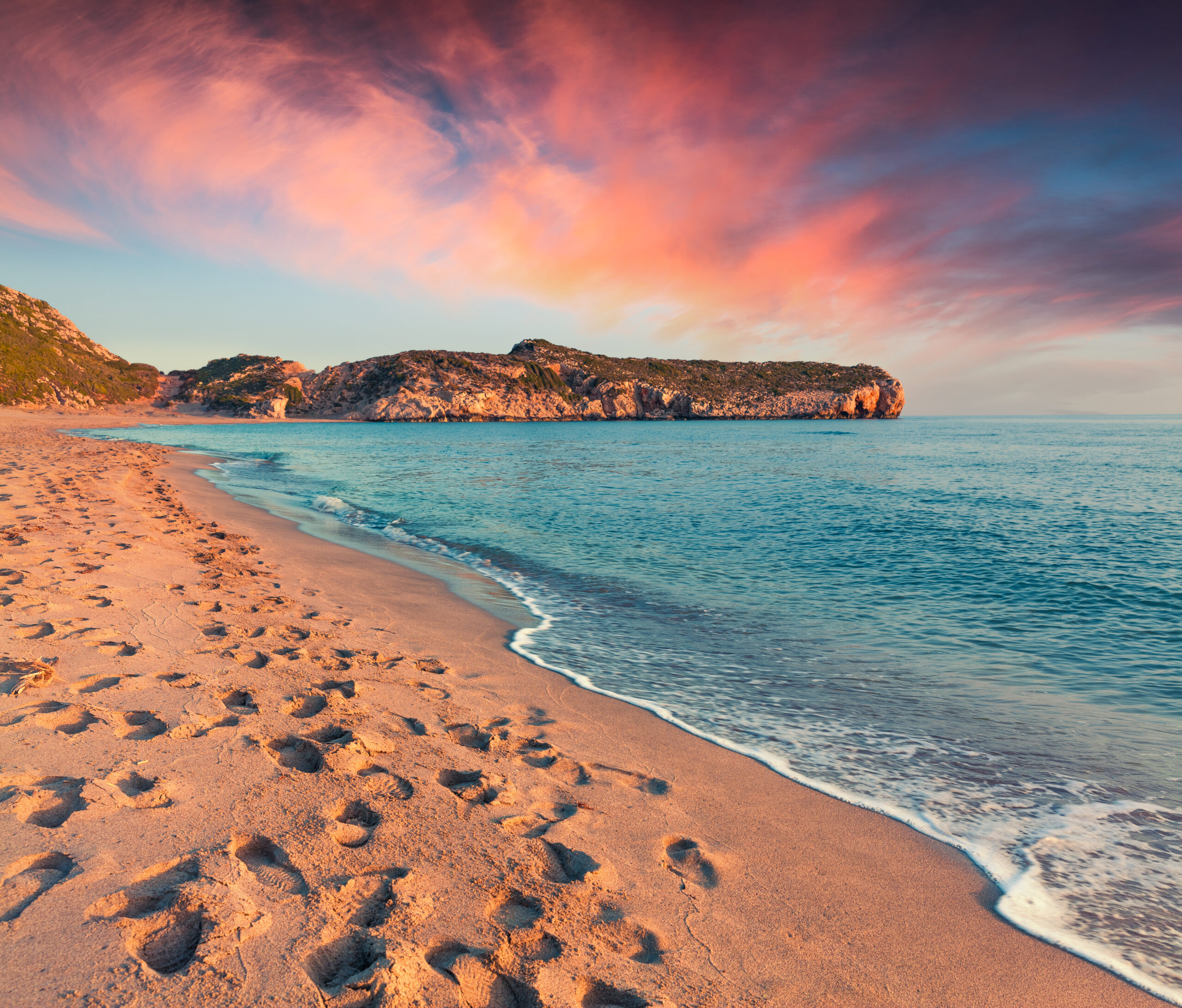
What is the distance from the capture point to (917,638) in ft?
28.0

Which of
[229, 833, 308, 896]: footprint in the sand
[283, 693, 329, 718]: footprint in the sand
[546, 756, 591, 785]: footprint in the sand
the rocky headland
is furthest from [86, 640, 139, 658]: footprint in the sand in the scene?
the rocky headland

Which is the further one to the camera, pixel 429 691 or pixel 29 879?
pixel 429 691

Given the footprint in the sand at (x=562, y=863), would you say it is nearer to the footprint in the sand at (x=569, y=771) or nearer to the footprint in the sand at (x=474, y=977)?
the footprint in the sand at (x=474, y=977)

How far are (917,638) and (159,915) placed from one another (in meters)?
8.93

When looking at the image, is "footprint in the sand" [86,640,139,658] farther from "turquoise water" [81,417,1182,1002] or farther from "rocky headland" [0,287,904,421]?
"rocky headland" [0,287,904,421]

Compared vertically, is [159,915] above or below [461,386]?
below

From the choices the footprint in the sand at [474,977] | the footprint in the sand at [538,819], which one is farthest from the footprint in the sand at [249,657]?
the footprint in the sand at [474,977]

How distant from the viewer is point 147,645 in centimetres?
579

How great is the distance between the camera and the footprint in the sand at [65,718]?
4090 millimetres

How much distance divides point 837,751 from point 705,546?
30.1 ft

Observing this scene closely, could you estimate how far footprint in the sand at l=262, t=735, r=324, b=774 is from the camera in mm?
4055

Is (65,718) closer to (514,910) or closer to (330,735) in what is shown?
(330,735)

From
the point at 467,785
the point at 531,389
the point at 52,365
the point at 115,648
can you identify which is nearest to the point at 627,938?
the point at 467,785

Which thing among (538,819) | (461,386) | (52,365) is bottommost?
(538,819)
